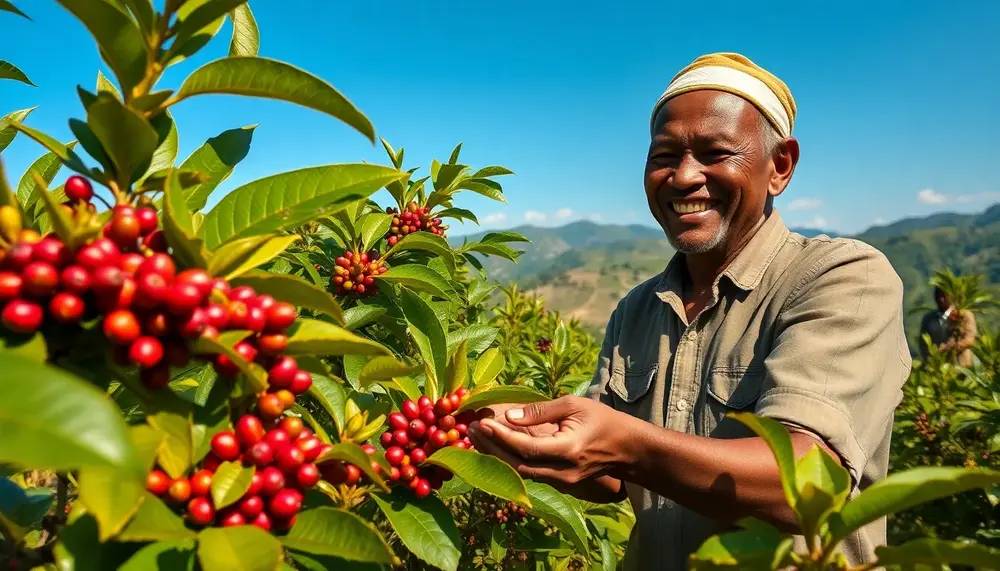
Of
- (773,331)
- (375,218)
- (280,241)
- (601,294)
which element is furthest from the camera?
(601,294)

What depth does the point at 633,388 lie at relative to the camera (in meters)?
2.76

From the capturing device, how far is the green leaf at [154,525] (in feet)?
2.78

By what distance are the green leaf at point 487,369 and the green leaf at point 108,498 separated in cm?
111

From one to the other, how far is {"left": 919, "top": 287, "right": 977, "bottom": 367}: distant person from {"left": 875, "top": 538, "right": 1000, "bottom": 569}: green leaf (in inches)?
359

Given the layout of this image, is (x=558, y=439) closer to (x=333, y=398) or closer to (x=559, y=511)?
(x=559, y=511)

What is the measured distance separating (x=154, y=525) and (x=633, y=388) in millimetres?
2182

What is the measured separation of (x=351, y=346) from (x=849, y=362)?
65.9 inches

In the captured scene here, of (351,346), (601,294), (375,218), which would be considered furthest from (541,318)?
(601,294)

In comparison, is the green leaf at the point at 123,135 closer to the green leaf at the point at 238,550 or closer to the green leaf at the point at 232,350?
the green leaf at the point at 232,350

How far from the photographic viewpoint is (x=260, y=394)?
1.02m

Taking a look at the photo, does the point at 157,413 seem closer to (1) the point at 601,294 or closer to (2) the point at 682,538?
(2) the point at 682,538

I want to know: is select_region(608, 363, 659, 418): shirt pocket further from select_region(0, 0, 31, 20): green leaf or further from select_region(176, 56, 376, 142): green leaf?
select_region(0, 0, 31, 20): green leaf

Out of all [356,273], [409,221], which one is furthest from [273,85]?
[409,221]

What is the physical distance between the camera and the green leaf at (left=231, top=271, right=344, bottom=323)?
100 cm
